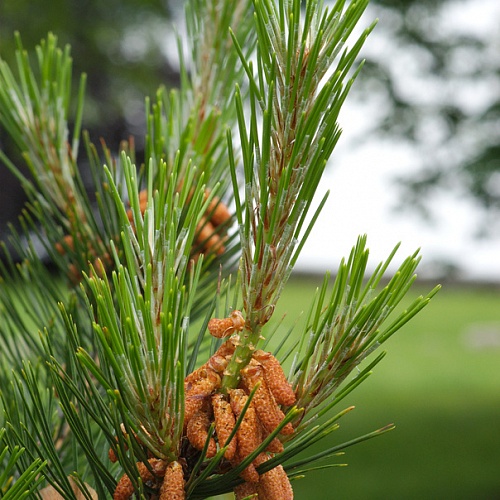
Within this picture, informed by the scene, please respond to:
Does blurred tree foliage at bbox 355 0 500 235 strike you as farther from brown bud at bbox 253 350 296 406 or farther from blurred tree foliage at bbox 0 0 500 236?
brown bud at bbox 253 350 296 406

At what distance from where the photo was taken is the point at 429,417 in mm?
9578

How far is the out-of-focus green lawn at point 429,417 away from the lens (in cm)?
702

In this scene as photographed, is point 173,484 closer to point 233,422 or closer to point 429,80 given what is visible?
point 233,422

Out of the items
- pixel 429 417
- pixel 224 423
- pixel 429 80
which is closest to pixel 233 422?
pixel 224 423

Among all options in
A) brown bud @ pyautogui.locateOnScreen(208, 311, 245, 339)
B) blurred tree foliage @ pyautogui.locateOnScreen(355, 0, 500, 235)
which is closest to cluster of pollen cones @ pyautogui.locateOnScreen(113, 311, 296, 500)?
brown bud @ pyautogui.locateOnScreen(208, 311, 245, 339)

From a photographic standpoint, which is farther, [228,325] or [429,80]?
[429,80]

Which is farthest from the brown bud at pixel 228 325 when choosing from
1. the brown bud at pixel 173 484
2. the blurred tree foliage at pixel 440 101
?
the blurred tree foliage at pixel 440 101

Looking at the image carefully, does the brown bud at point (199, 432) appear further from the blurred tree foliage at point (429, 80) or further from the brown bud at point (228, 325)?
the blurred tree foliage at point (429, 80)

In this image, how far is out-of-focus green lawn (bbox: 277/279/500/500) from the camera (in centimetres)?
702

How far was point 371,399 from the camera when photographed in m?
10.2

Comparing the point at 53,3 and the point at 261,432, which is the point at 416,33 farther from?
the point at 261,432

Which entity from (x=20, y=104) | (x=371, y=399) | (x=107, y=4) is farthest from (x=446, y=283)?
(x=20, y=104)

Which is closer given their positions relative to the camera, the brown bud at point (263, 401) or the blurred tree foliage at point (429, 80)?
the brown bud at point (263, 401)

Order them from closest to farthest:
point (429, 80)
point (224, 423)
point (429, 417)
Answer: point (224, 423)
point (429, 80)
point (429, 417)
